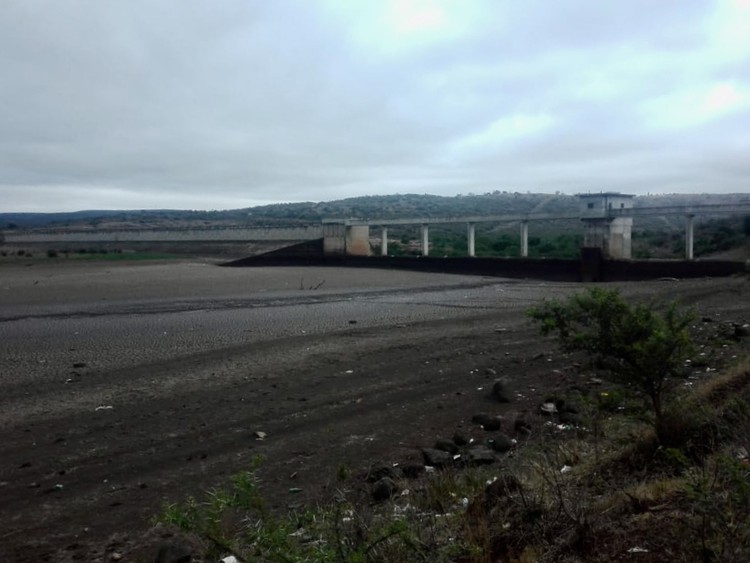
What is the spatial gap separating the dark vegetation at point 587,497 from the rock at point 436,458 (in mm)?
289

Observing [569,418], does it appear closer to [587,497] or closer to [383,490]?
[383,490]

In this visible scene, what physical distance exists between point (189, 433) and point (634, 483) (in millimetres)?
5984

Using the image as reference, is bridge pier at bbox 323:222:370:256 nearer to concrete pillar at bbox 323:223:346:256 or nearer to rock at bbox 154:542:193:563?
concrete pillar at bbox 323:223:346:256

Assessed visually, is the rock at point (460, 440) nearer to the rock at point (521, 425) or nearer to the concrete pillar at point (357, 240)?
the rock at point (521, 425)

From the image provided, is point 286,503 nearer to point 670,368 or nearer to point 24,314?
point 670,368

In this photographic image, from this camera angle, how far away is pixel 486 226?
330 ft

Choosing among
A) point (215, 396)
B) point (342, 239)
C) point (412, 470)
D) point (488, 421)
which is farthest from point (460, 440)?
point (342, 239)

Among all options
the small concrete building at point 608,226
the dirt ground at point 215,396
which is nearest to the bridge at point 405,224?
the small concrete building at point 608,226

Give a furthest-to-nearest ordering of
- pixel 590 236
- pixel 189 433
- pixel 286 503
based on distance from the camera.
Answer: pixel 590 236
pixel 189 433
pixel 286 503

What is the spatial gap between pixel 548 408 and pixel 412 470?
3116 millimetres

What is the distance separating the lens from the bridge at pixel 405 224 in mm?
48406

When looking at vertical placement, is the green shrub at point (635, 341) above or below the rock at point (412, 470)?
above

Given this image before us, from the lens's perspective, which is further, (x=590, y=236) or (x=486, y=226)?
(x=486, y=226)

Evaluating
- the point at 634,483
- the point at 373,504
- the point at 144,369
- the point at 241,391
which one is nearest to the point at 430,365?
the point at 241,391
